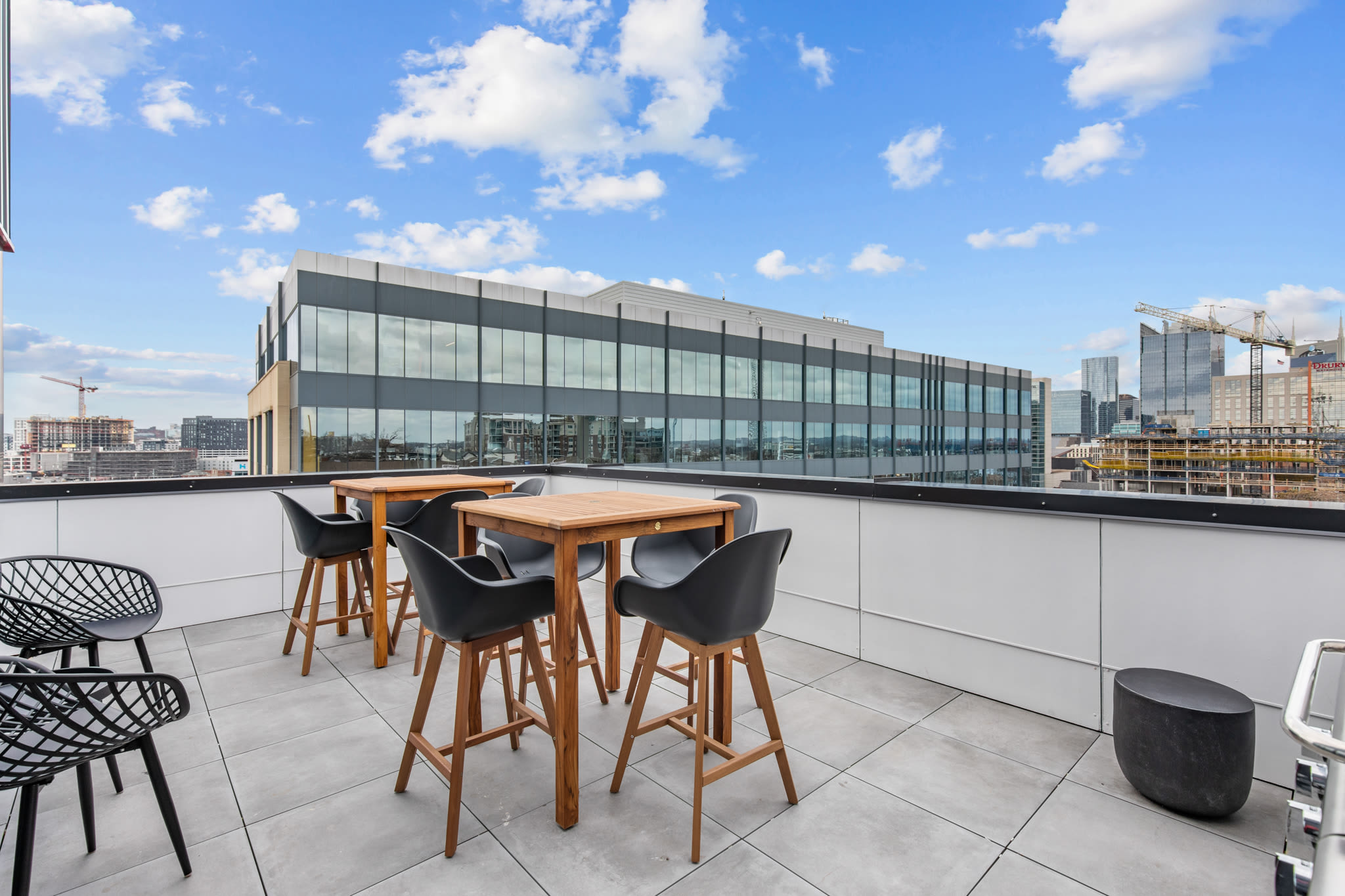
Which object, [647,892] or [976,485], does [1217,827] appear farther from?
[647,892]

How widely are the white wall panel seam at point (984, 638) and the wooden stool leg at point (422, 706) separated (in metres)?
2.38

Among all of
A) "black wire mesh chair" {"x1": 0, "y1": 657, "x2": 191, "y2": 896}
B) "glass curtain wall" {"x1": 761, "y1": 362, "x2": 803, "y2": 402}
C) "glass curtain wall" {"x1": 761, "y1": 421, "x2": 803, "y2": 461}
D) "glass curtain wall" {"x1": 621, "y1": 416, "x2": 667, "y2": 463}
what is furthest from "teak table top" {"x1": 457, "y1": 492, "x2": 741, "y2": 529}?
"glass curtain wall" {"x1": 761, "y1": 362, "x2": 803, "y2": 402}

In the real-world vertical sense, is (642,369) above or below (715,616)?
above

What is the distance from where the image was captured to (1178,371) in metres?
16.7

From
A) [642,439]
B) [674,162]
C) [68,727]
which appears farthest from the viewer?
[674,162]

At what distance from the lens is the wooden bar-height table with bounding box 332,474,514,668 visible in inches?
129

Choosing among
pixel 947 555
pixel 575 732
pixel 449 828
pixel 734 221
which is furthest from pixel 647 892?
pixel 734 221

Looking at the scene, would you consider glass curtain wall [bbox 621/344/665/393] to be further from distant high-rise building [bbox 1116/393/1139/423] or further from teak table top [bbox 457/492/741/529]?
teak table top [bbox 457/492/741/529]

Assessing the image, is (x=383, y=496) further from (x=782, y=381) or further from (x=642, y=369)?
(x=782, y=381)

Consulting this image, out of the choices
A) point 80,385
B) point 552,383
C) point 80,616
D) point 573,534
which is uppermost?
point 80,385

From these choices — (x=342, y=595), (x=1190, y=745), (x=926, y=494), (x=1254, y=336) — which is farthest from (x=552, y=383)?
(x=1254, y=336)

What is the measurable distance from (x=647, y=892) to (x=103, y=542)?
14.0ft

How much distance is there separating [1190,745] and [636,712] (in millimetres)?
1822

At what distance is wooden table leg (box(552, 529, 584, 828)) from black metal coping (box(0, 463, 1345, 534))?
1.99 m
